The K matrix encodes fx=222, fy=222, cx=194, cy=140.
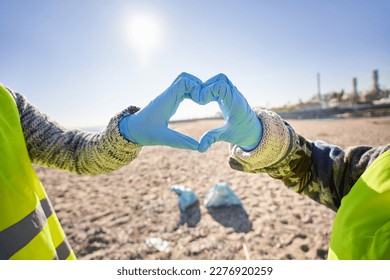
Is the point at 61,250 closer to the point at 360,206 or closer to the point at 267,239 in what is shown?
the point at 360,206

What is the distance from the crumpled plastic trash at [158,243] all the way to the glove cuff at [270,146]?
4.79 ft

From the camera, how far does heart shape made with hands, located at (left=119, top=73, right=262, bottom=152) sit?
94cm

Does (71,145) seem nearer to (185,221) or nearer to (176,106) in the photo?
(176,106)

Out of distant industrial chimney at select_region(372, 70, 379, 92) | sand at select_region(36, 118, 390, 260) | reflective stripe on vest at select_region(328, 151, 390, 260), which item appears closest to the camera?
reflective stripe on vest at select_region(328, 151, 390, 260)

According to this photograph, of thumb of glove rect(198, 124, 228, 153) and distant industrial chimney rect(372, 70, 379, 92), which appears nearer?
thumb of glove rect(198, 124, 228, 153)

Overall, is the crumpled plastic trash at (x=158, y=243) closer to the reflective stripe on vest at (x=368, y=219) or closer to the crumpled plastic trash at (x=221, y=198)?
the crumpled plastic trash at (x=221, y=198)

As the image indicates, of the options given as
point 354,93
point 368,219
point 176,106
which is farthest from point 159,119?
point 354,93

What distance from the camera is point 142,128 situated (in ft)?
3.12

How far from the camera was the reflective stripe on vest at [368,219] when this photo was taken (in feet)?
1.90

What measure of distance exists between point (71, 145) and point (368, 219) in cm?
109

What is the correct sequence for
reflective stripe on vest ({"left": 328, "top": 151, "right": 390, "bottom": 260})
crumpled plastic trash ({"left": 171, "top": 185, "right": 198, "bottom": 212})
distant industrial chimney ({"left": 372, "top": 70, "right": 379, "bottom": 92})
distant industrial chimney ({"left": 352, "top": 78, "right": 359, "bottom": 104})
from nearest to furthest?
1. reflective stripe on vest ({"left": 328, "top": 151, "right": 390, "bottom": 260})
2. crumpled plastic trash ({"left": 171, "top": 185, "right": 198, "bottom": 212})
3. distant industrial chimney ({"left": 372, "top": 70, "right": 379, "bottom": 92})
4. distant industrial chimney ({"left": 352, "top": 78, "right": 359, "bottom": 104})

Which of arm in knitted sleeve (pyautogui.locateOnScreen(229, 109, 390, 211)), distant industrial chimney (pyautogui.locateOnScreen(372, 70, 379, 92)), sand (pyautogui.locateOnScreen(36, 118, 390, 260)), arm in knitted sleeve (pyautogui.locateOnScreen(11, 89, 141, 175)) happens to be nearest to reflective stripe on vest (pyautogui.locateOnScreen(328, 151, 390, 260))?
arm in knitted sleeve (pyautogui.locateOnScreen(229, 109, 390, 211))

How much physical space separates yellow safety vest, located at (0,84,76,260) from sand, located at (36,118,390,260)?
1397mm

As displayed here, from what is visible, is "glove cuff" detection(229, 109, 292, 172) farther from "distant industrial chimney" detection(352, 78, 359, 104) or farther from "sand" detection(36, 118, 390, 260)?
"distant industrial chimney" detection(352, 78, 359, 104)
